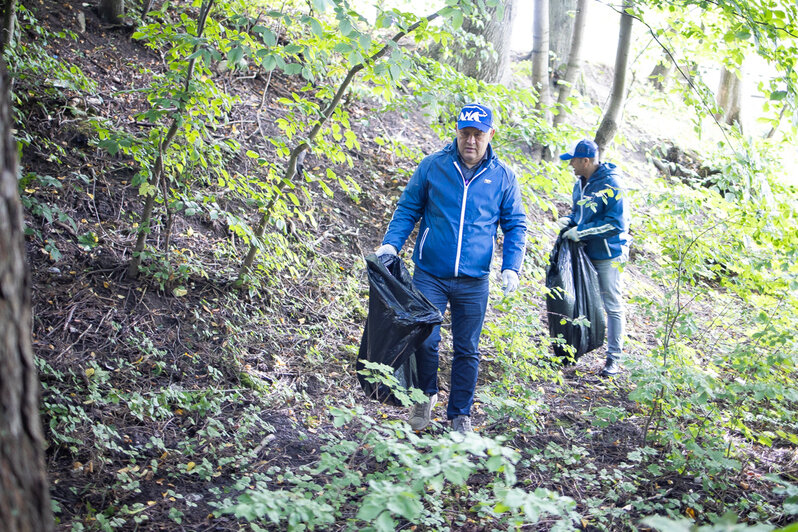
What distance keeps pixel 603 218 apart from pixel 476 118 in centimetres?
189

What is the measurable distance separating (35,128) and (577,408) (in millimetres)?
4805

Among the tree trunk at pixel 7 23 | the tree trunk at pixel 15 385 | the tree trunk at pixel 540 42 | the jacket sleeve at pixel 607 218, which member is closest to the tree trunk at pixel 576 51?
the tree trunk at pixel 540 42

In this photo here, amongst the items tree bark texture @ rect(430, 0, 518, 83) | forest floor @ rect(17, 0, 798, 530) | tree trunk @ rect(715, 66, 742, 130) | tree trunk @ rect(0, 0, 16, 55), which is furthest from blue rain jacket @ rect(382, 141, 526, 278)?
tree trunk @ rect(715, 66, 742, 130)

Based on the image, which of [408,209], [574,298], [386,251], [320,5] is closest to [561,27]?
[574,298]

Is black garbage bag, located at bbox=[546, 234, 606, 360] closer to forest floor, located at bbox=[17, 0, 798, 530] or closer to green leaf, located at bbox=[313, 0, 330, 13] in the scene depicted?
forest floor, located at bbox=[17, 0, 798, 530]

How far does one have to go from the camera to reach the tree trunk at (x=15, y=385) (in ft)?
3.86

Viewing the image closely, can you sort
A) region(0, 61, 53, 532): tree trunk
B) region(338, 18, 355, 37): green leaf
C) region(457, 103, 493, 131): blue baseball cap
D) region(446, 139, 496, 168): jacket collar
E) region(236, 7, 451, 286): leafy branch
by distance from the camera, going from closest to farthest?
region(0, 61, 53, 532): tree trunk < region(338, 18, 355, 37): green leaf < region(457, 103, 493, 131): blue baseball cap < region(446, 139, 496, 168): jacket collar < region(236, 7, 451, 286): leafy branch

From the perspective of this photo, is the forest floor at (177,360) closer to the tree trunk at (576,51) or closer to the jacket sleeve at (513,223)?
the jacket sleeve at (513,223)

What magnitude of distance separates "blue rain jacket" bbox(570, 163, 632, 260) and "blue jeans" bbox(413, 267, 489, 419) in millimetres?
1529

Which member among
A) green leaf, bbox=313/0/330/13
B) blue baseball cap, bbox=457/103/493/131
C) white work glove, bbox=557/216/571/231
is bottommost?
white work glove, bbox=557/216/571/231

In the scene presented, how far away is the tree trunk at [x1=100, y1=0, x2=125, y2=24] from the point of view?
6.44 metres

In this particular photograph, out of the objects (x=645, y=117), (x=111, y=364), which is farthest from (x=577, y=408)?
(x=645, y=117)

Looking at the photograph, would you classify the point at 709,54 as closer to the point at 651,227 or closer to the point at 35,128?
the point at 651,227

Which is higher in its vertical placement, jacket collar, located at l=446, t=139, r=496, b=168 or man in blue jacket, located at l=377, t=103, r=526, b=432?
jacket collar, located at l=446, t=139, r=496, b=168
